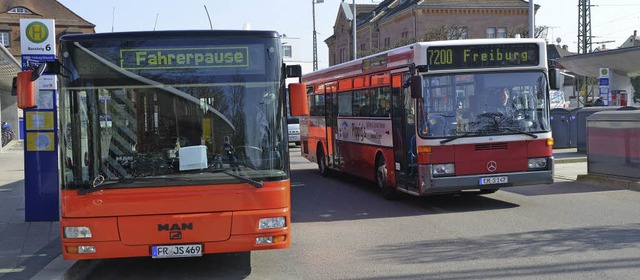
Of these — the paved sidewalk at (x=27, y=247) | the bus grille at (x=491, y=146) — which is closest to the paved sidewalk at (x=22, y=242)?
the paved sidewalk at (x=27, y=247)

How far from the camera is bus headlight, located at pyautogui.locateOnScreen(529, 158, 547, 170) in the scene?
11266mm

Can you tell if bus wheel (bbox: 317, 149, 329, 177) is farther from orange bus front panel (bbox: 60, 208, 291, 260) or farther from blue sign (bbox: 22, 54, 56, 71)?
orange bus front panel (bbox: 60, 208, 291, 260)

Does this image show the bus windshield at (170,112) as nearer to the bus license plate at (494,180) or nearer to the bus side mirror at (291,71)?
the bus side mirror at (291,71)

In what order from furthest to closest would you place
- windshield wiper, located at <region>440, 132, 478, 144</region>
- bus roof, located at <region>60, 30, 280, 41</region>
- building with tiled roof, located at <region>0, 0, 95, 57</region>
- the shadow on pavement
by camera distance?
building with tiled roof, located at <region>0, 0, 95, 57</region>
windshield wiper, located at <region>440, 132, 478, 144</region>
the shadow on pavement
bus roof, located at <region>60, 30, 280, 41</region>

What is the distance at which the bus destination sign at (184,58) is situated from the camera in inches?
262

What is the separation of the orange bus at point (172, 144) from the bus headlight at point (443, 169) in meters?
4.71

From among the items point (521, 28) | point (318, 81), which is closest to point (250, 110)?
point (318, 81)

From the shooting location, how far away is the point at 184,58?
6.70 metres

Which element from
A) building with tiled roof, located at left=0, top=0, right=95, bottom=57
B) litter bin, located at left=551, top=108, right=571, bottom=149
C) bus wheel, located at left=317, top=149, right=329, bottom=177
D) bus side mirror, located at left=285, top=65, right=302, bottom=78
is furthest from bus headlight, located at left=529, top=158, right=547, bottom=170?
building with tiled roof, located at left=0, top=0, right=95, bottom=57

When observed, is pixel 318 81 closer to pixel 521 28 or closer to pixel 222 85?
pixel 222 85

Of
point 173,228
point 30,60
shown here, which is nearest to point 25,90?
point 173,228

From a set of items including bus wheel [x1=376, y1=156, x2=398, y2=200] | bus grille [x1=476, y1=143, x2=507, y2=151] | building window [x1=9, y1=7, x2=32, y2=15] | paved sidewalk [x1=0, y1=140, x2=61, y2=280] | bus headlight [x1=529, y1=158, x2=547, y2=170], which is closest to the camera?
paved sidewalk [x1=0, y1=140, x2=61, y2=280]

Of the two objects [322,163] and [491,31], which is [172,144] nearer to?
[322,163]

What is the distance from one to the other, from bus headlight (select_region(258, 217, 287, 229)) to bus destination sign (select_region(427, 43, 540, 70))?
5.18m
